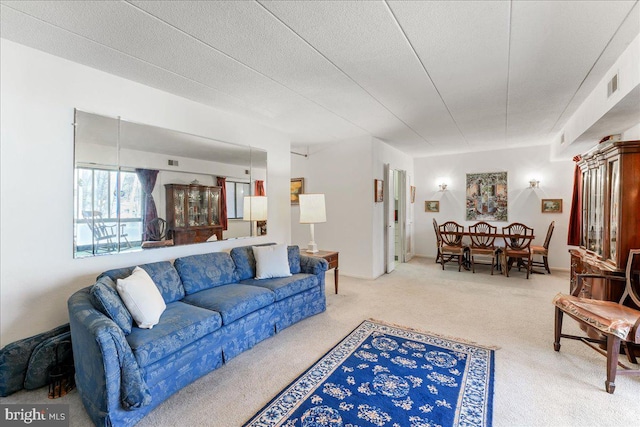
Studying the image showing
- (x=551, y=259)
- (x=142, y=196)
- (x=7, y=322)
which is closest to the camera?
(x=7, y=322)

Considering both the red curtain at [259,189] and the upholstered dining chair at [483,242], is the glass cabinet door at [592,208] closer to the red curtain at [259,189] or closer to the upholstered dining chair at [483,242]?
the upholstered dining chair at [483,242]

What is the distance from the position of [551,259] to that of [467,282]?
2.56 metres

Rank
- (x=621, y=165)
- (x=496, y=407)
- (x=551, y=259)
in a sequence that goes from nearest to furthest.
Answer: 1. (x=496, y=407)
2. (x=621, y=165)
3. (x=551, y=259)

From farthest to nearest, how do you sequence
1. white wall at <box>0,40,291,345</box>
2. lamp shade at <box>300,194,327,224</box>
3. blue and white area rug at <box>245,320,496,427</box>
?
1. lamp shade at <box>300,194,327,224</box>
2. white wall at <box>0,40,291,345</box>
3. blue and white area rug at <box>245,320,496,427</box>

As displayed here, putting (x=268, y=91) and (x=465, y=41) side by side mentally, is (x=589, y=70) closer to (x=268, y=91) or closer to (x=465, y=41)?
(x=465, y=41)

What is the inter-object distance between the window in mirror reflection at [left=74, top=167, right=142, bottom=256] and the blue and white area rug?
1982 mm

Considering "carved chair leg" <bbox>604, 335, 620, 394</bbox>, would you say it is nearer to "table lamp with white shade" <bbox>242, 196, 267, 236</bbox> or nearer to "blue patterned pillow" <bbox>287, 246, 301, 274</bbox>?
"blue patterned pillow" <bbox>287, 246, 301, 274</bbox>

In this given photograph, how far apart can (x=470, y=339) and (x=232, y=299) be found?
232 centimetres

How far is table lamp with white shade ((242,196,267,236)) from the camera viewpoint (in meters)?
3.87

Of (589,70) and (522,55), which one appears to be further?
(589,70)

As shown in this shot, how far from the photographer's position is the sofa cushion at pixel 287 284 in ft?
Result: 9.72

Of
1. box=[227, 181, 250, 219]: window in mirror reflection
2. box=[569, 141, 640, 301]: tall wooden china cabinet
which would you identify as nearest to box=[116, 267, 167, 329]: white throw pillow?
box=[227, 181, 250, 219]: window in mirror reflection

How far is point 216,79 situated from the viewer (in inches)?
109

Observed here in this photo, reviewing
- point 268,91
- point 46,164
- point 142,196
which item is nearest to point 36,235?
point 46,164
